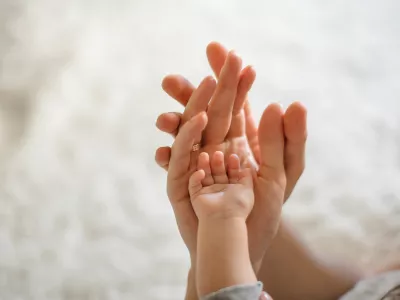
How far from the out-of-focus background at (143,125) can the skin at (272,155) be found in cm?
8

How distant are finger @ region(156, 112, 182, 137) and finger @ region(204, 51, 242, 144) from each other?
0.04m

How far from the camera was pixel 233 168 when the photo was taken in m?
0.73

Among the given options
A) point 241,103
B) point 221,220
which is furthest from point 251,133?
point 221,220

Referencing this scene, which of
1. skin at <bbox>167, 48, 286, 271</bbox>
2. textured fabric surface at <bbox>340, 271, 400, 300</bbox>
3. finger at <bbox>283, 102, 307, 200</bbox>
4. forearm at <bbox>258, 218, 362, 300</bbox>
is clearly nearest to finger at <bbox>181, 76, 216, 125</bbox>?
skin at <bbox>167, 48, 286, 271</bbox>

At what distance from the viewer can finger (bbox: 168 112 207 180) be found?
28.1 inches

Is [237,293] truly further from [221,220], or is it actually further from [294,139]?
[294,139]

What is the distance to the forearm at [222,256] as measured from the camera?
2.10 ft

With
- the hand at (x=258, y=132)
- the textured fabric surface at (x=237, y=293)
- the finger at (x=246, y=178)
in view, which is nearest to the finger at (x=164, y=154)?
the hand at (x=258, y=132)

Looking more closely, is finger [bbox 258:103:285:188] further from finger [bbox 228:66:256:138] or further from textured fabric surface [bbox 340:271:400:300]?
textured fabric surface [bbox 340:271:400:300]

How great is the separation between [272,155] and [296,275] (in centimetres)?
18

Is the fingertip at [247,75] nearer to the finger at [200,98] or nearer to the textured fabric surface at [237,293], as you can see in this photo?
the finger at [200,98]

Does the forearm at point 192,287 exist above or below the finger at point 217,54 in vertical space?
below

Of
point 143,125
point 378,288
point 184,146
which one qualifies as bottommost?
point 378,288

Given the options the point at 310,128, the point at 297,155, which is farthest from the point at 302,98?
the point at 297,155
